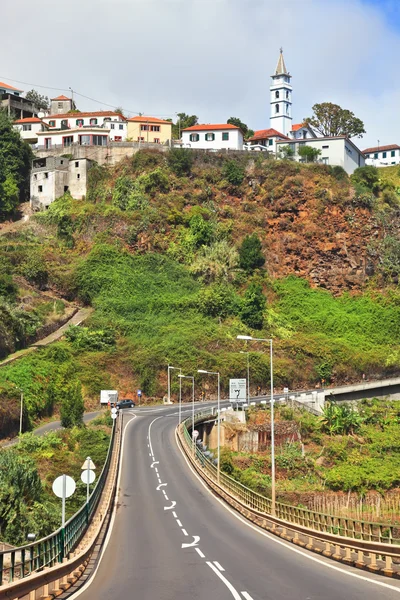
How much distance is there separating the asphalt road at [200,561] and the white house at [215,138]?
86.3 m

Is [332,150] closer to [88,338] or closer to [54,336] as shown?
[88,338]

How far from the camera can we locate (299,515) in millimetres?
38188

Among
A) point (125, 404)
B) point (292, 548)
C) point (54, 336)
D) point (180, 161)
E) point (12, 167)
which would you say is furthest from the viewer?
point (180, 161)

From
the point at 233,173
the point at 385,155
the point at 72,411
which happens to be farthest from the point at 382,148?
the point at 72,411

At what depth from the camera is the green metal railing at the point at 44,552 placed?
17.6 meters

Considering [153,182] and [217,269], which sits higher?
[153,182]

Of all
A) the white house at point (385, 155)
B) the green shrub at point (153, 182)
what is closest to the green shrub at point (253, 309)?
the green shrub at point (153, 182)

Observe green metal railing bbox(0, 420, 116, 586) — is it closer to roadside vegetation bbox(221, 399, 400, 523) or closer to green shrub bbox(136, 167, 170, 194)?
roadside vegetation bbox(221, 399, 400, 523)

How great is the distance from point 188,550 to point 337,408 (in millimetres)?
55849

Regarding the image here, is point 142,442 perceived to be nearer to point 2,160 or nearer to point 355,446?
point 355,446

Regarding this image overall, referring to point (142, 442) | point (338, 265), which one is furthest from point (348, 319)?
point (142, 442)

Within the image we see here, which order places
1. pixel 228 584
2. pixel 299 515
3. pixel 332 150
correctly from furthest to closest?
1. pixel 332 150
2. pixel 299 515
3. pixel 228 584

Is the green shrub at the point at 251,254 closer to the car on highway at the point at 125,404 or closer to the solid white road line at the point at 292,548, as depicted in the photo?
the car on highway at the point at 125,404

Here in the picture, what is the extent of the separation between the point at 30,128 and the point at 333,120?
51.7m
